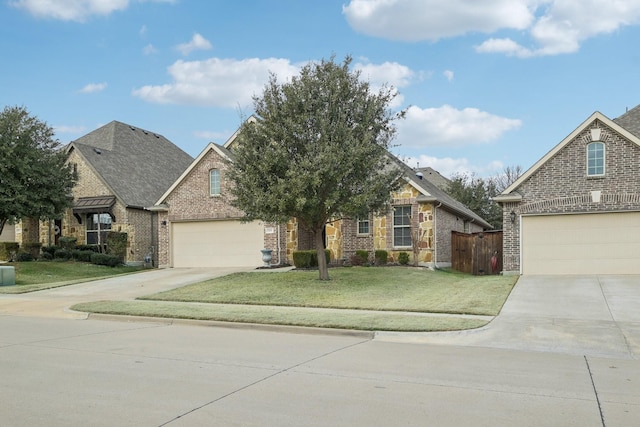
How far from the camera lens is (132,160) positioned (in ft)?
115

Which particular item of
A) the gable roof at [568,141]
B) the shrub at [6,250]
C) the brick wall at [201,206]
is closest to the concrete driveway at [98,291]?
Result: the brick wall at [201,206]

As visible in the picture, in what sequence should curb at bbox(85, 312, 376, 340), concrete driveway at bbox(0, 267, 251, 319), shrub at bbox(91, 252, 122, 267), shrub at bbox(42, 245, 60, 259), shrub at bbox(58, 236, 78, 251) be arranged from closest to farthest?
curb at bbox(85, 312, 376, 340), concrete driveway at bbox(0, 267, 251, 319), shrub at bbox(91, 252, 122, 267), shrub at bbox(42, 245, 60, 259), shrub at bbox(58, 236, 78, 251)

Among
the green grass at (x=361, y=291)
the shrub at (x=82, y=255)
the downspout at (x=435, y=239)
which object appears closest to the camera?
the green grass at (x=361, y=291)

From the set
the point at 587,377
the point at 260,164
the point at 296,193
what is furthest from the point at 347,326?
the point at 260,164

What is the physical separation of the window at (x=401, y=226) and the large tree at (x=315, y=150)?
625 cm

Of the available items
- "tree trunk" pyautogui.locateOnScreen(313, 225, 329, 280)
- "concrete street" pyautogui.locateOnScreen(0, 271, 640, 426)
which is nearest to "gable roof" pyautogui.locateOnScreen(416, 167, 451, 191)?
"tree trunk" pyautogui.locateOnScreen(313, 225, 329, 280)

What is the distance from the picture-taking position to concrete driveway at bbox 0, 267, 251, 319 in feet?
48.9

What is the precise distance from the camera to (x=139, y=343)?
32.2 feet

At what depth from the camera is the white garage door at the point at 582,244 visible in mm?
20484

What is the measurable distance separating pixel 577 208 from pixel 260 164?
11.9 m

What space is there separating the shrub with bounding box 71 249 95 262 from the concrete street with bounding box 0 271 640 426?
17.4 meters

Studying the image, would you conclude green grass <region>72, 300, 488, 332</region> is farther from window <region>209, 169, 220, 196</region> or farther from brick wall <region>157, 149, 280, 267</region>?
window <region>209, 169, 220, 196</region>

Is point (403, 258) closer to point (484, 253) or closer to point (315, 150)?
point (484, 253)

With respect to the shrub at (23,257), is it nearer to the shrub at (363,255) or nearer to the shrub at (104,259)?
the shrub at (104,259)
